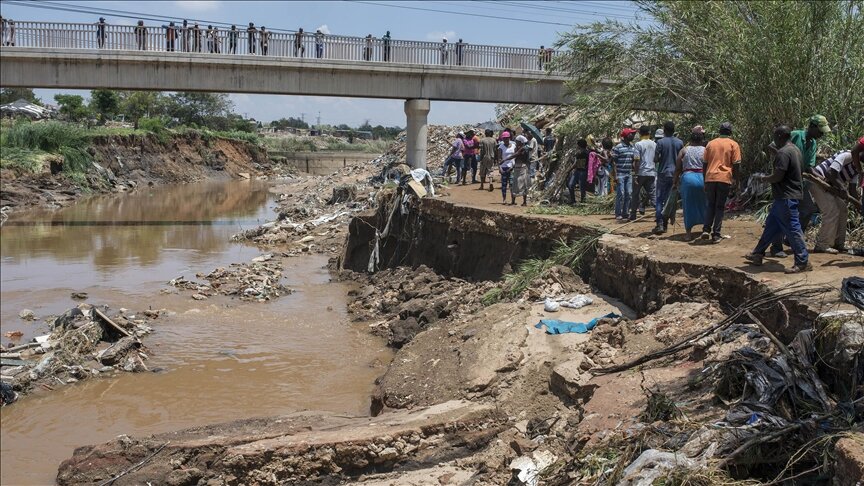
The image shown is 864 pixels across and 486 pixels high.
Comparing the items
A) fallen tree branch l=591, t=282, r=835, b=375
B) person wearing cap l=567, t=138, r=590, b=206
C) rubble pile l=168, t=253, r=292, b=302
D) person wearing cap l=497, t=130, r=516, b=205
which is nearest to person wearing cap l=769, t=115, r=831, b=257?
fallen tree branch l=591, t=282, r=835, b=375

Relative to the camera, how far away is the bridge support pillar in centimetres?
2667

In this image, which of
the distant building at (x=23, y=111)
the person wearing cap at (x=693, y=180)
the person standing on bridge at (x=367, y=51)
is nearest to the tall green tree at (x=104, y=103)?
the distant building at (x=23, y=111)

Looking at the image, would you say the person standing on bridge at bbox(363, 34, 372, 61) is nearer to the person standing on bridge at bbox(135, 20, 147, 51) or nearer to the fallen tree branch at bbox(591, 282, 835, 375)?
the person standing on bridge at bbox(135, 20, 147, 51)

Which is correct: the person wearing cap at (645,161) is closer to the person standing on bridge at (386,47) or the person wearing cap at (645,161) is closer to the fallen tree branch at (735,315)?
the fallen tree branch at (735,315)

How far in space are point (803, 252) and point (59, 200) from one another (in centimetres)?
3463

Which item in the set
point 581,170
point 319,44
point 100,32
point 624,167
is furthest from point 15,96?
point 624,167

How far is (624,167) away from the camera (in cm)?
1166

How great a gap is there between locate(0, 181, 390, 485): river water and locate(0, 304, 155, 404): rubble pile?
26cm

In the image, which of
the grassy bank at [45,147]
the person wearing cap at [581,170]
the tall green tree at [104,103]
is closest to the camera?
the person wearing cap at [581,170]

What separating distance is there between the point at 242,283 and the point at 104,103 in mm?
48614

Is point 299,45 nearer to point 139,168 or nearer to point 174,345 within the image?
point 174,345

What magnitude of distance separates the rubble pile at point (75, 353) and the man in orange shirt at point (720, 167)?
865cm

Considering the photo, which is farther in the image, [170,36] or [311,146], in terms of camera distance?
[311,146]

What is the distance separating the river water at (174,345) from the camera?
32.0 feet
